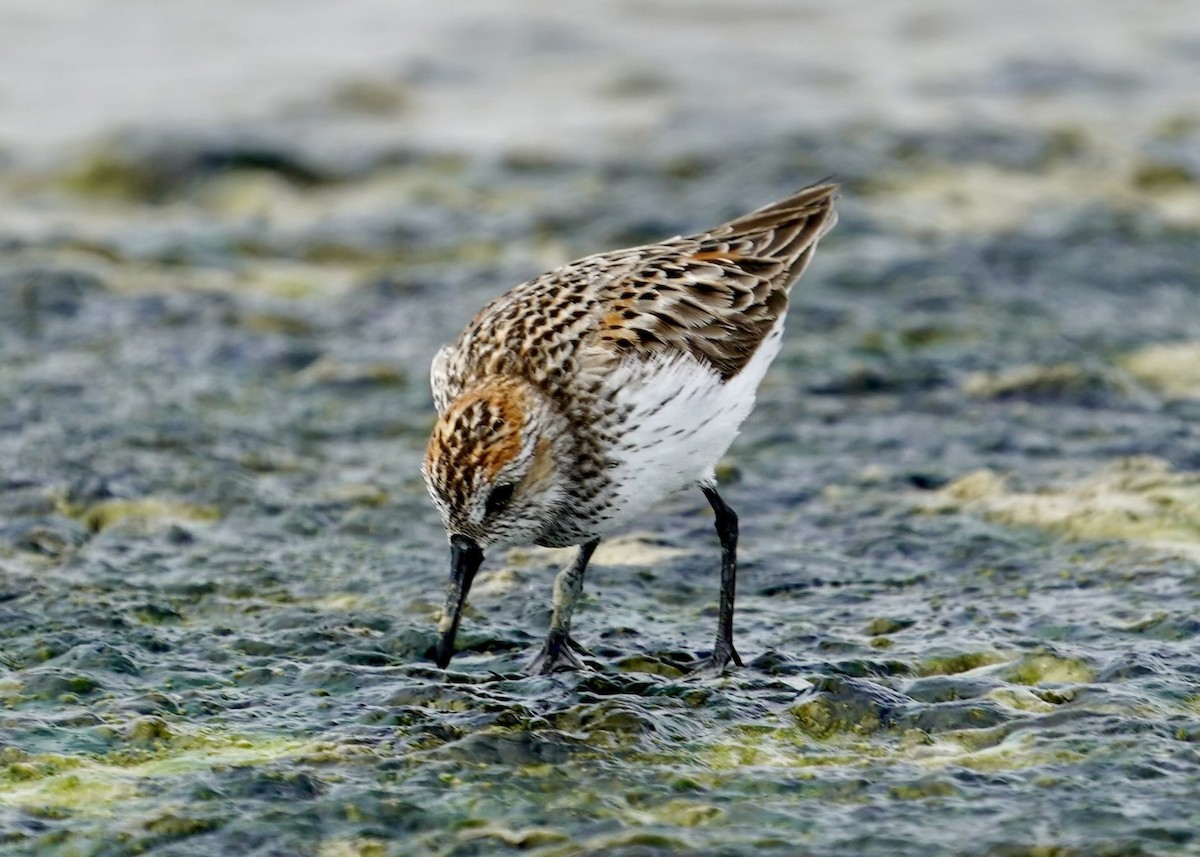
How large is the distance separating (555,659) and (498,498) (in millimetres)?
810

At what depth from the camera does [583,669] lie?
6.22 meters

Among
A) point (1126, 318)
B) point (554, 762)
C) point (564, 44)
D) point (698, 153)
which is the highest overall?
point (564, 44)

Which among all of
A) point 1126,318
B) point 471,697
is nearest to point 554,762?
point 471,697

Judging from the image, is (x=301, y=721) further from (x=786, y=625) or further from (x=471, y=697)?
(x=786, y=625)

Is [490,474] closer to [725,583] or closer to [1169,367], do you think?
[725,583]

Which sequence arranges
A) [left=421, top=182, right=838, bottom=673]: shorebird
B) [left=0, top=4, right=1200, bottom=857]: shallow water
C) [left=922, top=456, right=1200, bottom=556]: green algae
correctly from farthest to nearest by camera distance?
1. [left=922, top=456, right=1200, bottom=556]: green algae
2. [left=421, top=182, right=838, bottom=673]: shorebird
3. [left=0, top=4, right=1200, bottom=857]: shallow water

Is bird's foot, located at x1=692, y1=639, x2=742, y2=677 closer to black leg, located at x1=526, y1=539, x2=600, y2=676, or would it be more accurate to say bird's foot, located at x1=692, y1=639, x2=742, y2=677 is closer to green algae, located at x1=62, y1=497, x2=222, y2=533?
black leg, located at x1=526, y1=539, x2=600, y2=676

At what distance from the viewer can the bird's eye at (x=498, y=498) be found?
5727mm

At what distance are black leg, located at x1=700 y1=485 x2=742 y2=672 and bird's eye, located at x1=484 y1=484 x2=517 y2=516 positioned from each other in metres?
1.02

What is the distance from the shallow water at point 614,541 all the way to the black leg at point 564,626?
11cm

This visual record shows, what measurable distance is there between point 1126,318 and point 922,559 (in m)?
3.46

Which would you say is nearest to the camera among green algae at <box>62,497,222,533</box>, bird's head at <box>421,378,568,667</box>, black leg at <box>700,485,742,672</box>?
bird's head at <box>421,378,568,667</box>

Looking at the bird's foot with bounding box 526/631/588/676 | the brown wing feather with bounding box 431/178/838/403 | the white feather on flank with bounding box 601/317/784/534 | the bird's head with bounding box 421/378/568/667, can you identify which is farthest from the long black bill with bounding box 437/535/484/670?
the brown wing feather with bounding box 431/178/838/403

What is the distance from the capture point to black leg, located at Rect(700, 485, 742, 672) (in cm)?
631
